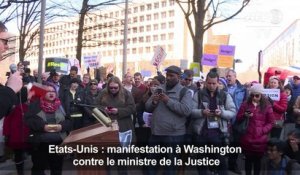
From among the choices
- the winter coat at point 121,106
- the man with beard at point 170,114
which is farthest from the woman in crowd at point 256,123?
the winter coat at point 121,106

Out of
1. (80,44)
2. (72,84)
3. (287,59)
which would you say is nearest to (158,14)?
(287,59)

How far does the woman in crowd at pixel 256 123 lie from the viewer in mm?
7516

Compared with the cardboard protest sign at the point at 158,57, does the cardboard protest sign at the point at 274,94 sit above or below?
below

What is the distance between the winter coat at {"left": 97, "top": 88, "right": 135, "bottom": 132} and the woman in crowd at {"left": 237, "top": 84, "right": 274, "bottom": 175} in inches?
70.0

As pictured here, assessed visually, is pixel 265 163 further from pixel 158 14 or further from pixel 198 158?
pixel 158 14

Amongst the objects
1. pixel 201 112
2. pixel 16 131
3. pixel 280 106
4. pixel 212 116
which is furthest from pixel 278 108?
pixel 16 131

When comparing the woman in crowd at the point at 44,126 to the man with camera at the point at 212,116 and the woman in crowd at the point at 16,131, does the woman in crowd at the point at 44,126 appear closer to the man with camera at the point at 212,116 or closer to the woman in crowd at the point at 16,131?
the woman in crowd at the point at 16,131

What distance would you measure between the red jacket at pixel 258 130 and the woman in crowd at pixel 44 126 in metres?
2.86

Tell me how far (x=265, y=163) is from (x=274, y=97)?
7.01ft

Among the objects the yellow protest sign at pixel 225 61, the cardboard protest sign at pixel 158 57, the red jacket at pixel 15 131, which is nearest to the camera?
the red jacket at pixel 15 131

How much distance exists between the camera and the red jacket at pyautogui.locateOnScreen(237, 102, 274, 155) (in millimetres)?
7504

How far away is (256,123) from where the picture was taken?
24.7 feet

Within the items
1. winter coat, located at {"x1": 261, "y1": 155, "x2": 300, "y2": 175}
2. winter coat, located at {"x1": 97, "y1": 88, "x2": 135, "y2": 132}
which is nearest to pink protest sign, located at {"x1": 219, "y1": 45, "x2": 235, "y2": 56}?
winter coat, located at {"x1": 97, "y1": 88, "x2": 135, "y2": 132}

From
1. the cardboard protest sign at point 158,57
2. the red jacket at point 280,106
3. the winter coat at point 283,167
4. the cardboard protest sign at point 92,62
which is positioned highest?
the cardboard protest sign at point 158,57
